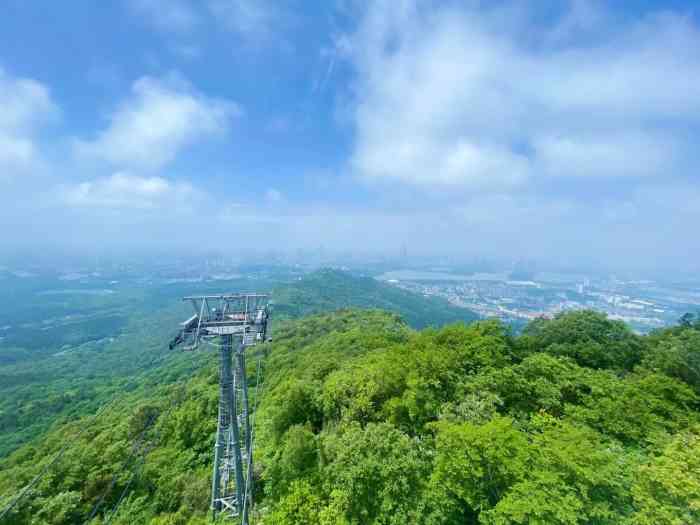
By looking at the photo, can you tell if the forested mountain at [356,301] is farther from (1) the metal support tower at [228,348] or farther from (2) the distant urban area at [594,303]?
(1) the metal support tower at [228,348]

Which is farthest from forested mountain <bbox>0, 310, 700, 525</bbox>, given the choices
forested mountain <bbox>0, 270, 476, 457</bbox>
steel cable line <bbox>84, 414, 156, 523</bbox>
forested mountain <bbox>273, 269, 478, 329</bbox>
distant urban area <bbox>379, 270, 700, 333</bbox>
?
distant urban area <bbox>379, 270, 700, 333</bbox>

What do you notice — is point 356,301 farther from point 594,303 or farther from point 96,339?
point 594,303

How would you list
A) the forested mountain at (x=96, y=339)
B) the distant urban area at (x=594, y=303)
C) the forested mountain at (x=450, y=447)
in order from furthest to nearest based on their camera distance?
the distant urban area at (x=594, y=303)
the forested mountain at (x=96, y=339)
the forested mountain at (x=450, y=447)

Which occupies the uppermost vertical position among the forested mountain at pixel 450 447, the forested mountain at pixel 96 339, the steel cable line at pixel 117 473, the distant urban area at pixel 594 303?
the forested mountain at pixel 450 447

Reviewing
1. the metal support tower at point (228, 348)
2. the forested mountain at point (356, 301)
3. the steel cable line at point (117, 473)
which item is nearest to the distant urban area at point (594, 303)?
the forested mountain at point (356, 301)

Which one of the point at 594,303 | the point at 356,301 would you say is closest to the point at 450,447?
the point at 356,301
